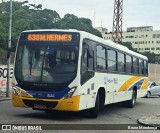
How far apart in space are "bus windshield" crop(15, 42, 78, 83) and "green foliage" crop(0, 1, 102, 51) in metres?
38.1

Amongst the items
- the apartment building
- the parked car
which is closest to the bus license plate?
the parked car

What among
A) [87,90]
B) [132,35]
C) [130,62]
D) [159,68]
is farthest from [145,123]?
[132,35]

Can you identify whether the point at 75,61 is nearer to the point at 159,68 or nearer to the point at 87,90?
the point at 87,90

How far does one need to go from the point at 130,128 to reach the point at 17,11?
209ft

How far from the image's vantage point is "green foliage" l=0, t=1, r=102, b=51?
55975 millimetres

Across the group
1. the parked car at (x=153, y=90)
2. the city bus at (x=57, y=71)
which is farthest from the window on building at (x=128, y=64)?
the parked car at (x=153, y=90)

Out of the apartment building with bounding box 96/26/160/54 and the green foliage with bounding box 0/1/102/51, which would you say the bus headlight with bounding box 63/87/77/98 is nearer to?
the green foliage with bounding box 0/1/102/51

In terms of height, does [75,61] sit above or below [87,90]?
above

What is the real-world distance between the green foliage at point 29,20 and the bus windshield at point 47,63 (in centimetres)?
3807

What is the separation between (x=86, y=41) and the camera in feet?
44.3

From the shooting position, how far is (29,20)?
65875 millimetres

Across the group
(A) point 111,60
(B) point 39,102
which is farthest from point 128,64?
(B) point 39,102

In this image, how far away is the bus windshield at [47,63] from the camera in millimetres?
12648

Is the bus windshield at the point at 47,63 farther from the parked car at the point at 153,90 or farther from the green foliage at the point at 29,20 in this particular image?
the green foliage at the point at 29,20
